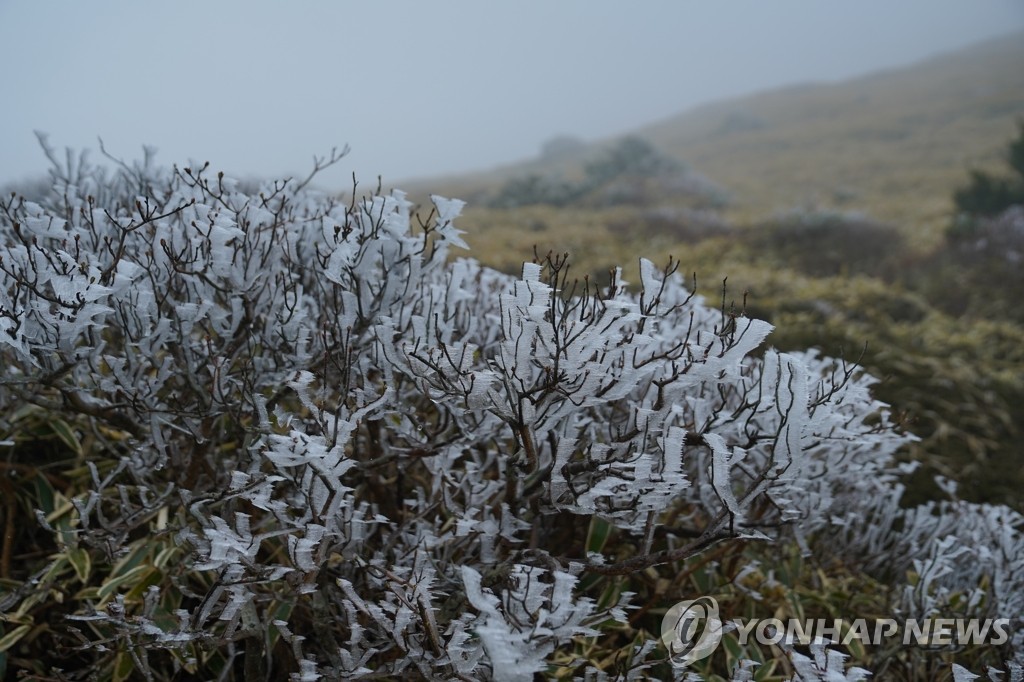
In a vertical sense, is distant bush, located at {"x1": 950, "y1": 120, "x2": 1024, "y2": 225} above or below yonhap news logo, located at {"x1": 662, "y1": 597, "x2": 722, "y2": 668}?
above

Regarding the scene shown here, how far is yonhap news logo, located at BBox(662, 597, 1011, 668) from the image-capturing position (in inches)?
85.6

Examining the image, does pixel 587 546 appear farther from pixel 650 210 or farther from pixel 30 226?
pixel 650 210

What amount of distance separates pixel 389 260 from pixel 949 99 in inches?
1353

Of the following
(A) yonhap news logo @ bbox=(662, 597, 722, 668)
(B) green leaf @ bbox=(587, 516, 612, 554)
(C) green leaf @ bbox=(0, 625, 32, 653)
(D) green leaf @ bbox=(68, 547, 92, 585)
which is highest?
(D) green leaf @ bbox=(68, 547, 92, 585)

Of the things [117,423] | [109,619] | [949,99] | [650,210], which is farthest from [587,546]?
[949,99]

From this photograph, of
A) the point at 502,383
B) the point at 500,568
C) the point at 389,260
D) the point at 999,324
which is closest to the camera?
the point at 502,383

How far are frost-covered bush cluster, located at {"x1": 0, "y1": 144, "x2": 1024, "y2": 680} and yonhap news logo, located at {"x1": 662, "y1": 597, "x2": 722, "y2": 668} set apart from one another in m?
0.14

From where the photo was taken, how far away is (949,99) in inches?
1093

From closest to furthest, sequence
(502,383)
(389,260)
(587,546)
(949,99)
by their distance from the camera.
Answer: (502,383) < (389,260) < (587,546) < (949,99)

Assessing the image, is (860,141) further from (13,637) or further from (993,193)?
(13,637)

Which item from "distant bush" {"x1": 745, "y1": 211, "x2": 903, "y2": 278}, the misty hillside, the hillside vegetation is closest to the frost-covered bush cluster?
the hillside vegetation

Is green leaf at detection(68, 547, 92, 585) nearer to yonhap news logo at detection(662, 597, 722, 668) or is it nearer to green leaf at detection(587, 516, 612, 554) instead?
green leaf at detection(587, 516, 612, 554)

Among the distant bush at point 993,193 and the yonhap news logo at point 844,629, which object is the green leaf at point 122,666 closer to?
the yonhap news logo at point 844,629

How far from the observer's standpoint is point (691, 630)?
80.8 inches
